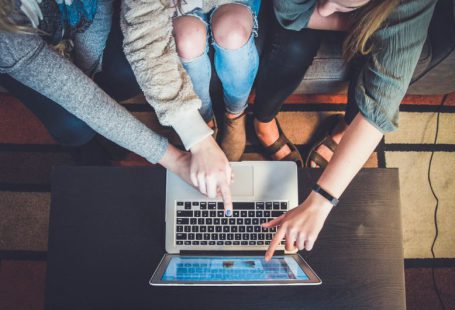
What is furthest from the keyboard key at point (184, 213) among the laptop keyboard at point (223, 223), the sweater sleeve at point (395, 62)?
the sweater sleeve at point (395, 62)

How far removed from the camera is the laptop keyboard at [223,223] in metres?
0.79

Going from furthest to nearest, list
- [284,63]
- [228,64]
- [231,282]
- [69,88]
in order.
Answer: [284,63] < [228,64] < [69,88] < [231,282]

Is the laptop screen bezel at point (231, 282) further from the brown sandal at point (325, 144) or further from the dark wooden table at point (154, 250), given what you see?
the brown sandal at point (325, 144)

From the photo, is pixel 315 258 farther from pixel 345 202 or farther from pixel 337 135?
pixel 337 135

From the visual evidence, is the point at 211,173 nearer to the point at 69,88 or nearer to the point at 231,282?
the point at 231,282

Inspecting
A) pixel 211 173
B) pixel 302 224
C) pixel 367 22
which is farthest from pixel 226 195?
pixel 367 22

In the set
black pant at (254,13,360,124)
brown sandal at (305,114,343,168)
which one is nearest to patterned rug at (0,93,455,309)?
brown sandal at (305,114,343,168)

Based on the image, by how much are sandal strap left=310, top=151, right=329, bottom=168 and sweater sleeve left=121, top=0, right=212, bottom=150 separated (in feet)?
2.06

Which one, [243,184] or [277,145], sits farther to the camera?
[277,145]

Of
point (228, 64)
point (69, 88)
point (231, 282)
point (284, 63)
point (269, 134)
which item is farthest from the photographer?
point (269, 134)

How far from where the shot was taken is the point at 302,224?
2.42 feet

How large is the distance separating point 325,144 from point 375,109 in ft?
1.76

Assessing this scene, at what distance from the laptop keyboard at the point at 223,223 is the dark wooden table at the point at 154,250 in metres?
0.05

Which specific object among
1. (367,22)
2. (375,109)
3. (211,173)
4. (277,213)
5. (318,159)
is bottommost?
(318,159)
